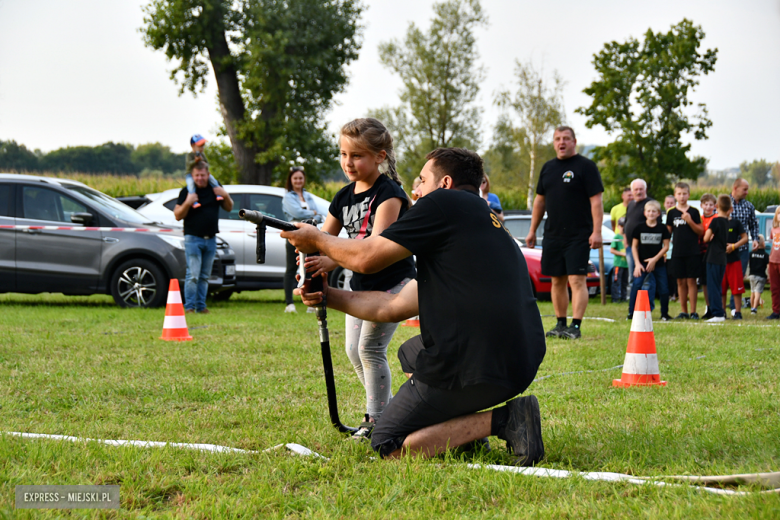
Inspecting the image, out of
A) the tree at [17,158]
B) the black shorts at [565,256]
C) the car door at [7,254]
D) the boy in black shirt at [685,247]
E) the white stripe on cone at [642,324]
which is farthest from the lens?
the tree at [17,158]

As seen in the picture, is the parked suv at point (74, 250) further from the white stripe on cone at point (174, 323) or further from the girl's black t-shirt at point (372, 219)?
the girl's black t-shirt at point (372, 219)

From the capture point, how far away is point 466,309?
2916 mm

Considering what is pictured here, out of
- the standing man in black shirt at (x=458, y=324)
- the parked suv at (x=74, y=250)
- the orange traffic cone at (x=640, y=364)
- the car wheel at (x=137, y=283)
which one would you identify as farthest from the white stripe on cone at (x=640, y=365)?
the car wheel at (x=137, y=283)

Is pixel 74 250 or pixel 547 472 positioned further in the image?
pixel 74 250

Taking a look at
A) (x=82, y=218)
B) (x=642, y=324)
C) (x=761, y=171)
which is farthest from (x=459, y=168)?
(x=82, y=218)

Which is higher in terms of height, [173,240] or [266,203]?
[266,203]

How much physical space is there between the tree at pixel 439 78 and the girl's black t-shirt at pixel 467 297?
38.5m

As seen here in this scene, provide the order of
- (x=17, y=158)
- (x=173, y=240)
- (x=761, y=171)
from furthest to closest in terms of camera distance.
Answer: (x=17, y=158) < (x=173, y=240) < (x=761, y=171)

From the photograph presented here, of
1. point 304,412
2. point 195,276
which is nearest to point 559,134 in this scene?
point 304,412

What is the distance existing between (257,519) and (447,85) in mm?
40698

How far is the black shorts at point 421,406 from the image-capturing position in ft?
9.74

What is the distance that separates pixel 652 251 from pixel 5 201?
9.08m

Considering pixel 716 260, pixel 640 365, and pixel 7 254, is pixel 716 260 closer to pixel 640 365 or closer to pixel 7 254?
pixel 640 365

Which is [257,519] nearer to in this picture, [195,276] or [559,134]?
[559,134]
